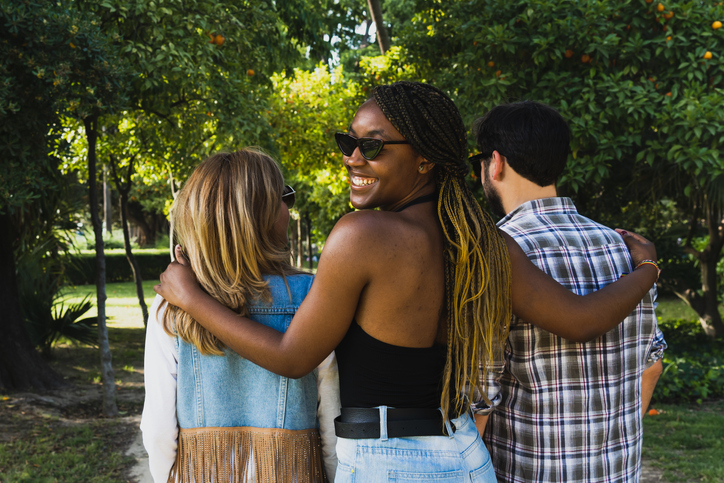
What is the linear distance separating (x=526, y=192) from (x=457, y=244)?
521 mm

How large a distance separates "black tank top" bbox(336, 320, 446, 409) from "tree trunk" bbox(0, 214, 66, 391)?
616 cm

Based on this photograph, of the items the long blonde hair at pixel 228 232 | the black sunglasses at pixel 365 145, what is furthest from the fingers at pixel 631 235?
the long blonde hair at pixel 228 232

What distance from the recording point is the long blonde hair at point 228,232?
1.63 meters

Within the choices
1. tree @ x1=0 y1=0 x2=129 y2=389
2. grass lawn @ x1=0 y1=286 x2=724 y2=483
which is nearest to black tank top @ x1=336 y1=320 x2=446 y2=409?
tree @ x1=0 y1=0 x2=129 y2=389

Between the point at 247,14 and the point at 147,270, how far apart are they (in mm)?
20867

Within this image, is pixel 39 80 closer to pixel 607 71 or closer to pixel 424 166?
pixel 424 166

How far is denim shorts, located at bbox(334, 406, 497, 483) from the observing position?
56.0 inches

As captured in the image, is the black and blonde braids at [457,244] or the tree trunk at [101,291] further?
the tree trunk at [101,291]

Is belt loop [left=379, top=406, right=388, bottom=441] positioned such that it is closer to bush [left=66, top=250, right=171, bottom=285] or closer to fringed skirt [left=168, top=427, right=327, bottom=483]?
fringed skirt [left=168, top=427, right=327, bottom=483]

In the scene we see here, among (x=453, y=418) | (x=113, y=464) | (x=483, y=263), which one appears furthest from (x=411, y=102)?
(x=113, y=464)

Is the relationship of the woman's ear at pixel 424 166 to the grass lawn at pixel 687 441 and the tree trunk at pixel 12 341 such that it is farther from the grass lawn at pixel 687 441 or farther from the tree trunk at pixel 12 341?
the tree trunk at pixel 12 341

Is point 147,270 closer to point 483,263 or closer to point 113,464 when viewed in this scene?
point 113,464

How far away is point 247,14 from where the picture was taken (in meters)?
6.13

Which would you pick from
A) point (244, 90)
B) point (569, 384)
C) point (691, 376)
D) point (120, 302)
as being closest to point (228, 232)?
point (569, 384)
